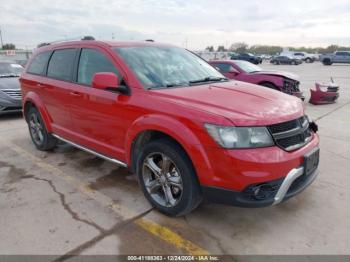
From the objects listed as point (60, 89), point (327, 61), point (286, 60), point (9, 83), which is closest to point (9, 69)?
point (9, 83)

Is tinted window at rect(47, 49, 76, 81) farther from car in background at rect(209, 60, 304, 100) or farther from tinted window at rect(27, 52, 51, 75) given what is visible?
car in background at rect(209, 60, 304, 100)

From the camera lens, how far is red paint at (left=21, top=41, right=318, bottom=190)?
2.66 metres

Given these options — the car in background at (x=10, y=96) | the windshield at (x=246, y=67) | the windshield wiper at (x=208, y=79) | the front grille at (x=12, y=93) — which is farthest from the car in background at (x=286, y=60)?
the windshield wiper at (x=208, y=79)

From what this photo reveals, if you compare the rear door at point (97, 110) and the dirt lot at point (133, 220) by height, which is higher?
the rear door at point (97, 110)

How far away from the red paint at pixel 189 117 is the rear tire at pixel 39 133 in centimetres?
85

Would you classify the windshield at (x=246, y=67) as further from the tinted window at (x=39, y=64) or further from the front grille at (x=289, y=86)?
the tinted window at (x=39, y=64)

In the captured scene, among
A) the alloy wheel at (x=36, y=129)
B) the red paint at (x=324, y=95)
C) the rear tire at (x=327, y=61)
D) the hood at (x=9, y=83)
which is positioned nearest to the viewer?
the alloy wheel at (x=36, y=129)

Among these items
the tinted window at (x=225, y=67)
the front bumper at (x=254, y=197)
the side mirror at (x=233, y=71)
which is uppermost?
the tinted window at (x=225, y=67)

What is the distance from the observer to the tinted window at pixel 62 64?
14.5 feet

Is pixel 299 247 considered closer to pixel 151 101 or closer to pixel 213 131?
pixel 213 131

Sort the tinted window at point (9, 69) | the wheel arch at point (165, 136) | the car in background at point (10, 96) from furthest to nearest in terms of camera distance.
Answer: the tinted window at point (9, 69) → the car in background at point (10, 96) → the wheel arch at point (165, 136)

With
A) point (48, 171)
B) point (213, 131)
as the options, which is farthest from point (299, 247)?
point (48, 171)

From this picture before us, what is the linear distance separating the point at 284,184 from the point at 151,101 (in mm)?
1513

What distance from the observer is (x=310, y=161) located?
3004mm
